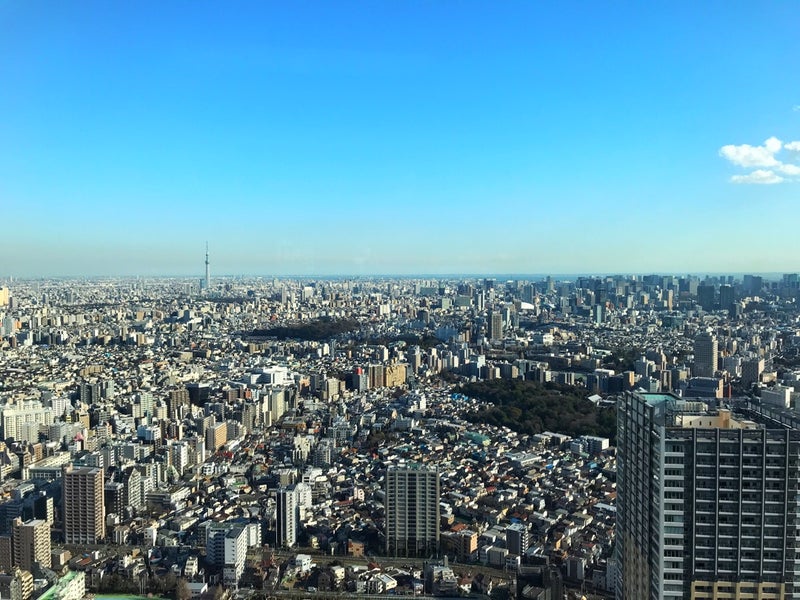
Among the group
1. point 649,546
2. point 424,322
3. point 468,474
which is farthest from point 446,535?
point 424,322

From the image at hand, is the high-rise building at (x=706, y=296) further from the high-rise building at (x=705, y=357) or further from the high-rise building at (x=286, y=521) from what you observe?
the high-rise building at (x=286, y=521)

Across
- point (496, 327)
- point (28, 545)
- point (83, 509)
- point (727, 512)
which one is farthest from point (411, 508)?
point (496, 327)

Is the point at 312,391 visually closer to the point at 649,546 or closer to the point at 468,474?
the point at 468,474

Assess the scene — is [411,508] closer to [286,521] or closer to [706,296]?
[286,521]

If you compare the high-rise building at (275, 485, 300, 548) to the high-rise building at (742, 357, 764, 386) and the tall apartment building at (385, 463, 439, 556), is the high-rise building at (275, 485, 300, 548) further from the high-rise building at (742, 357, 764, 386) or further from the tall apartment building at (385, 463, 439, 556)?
the high-rise building at (742, 357, 764, 386)

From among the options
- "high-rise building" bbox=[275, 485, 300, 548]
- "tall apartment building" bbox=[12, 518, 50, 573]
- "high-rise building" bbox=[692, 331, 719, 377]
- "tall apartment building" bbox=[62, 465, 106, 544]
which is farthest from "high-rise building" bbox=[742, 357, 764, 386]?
"tall apartment building" bbox=[12, 518, 50, 573]

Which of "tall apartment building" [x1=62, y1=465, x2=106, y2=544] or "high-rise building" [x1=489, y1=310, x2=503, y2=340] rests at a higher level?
"high-rise building" [x1=489, y1=310, x2=503, y2=340]

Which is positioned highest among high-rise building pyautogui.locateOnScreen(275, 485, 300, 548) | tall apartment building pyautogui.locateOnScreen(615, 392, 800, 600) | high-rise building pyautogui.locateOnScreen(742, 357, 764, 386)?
tall apartment building pyautogui.locateOnScreen(615, 392, 800, 600)
